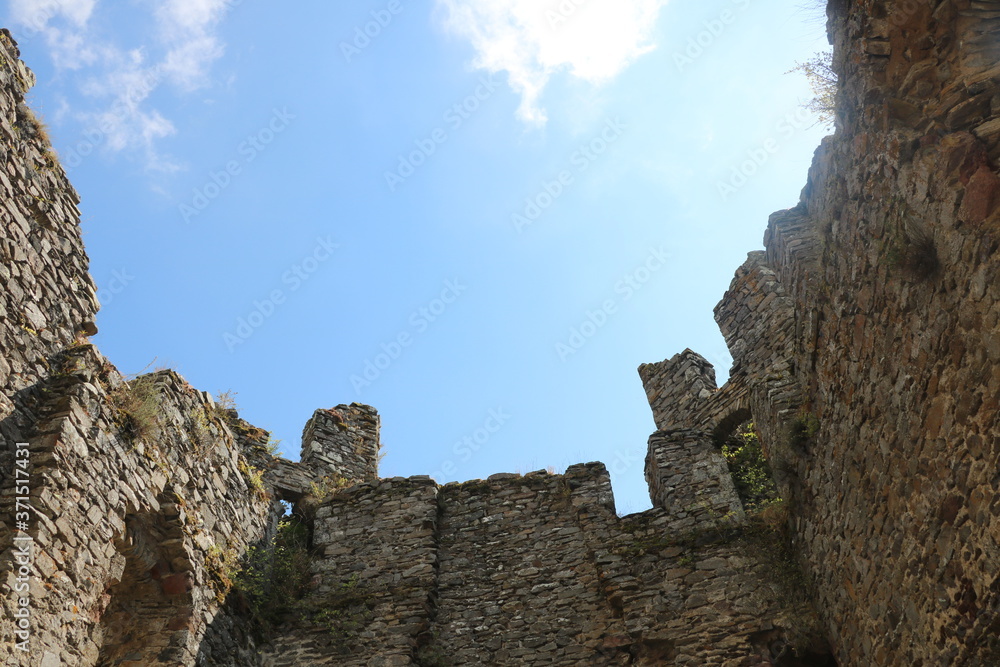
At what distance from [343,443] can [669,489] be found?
5.44 metres

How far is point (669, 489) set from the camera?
1034 centimetres

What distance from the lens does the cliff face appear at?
466 centimetres

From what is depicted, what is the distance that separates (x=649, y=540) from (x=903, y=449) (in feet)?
15.4

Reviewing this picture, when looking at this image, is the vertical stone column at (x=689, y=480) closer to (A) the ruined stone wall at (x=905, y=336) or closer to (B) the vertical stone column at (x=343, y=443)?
(A) the ruined stone wall at (x=905, y=336)

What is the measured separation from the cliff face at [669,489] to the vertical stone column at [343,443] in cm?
10

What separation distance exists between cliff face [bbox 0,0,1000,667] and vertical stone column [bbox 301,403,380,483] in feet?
0.33

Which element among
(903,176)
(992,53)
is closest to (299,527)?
(903,176)

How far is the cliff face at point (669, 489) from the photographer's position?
466 centimetres

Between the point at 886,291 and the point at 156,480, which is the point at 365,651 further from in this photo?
the point at 886,291

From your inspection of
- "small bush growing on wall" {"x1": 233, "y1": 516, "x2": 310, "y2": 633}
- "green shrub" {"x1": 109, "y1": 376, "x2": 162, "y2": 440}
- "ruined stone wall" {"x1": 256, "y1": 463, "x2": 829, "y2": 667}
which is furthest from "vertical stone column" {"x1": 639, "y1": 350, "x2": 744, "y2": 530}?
"green shrub" {"x1": 109, "y1": 376, "x2": 162, "y2": 440}

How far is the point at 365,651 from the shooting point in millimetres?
9227

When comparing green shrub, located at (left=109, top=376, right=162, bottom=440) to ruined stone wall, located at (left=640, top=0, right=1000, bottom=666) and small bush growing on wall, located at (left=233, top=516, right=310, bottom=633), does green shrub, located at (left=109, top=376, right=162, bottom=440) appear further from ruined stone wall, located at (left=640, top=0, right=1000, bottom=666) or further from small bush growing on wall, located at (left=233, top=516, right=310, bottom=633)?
ruined stone wall, located at (left=640, top=0, right=1000, bottom=666)

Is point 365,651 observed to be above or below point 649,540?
below

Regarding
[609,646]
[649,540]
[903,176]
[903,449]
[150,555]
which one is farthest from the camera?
[649,540]
